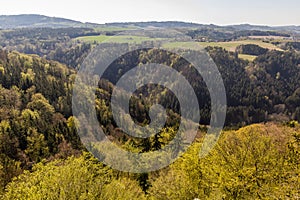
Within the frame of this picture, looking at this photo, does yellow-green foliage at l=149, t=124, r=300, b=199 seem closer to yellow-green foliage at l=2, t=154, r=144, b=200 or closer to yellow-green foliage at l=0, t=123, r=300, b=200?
yellow-green foliage at l=0, t=123, r=300, b=200

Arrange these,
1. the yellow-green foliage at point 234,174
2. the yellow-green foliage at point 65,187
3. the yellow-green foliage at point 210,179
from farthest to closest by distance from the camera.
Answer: the yellow-green foliage at point 65,187 < the yellow-green foliage at point 234,174 < the yellow-green foliage at point 210,179

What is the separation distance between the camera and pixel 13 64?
18912cm

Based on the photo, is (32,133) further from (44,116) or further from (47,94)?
(47,94)

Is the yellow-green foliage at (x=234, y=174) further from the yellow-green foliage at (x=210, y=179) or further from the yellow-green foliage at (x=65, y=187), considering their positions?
the yellow-green foliage at (x=65, y=187)

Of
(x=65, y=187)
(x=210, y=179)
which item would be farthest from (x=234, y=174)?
(x=65, y=187)

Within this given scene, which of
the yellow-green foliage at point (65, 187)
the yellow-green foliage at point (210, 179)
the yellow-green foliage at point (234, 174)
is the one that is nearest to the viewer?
the yellow-green foliage at point (210, 179)

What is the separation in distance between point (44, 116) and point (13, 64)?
78.4 m

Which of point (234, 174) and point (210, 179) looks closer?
point (234, 174)

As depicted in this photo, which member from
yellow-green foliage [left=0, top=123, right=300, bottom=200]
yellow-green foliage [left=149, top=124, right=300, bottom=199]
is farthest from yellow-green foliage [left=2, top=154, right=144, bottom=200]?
yellow-green foliage [left=149, top=124, right=300, bottom=199]

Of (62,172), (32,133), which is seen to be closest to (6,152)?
(32,133)

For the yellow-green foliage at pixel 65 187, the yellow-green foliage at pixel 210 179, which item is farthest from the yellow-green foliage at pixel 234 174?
the yellow-green foliage at pixel 65 187

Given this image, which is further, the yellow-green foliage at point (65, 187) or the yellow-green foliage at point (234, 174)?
the yellow-green foliage at point (65, 187)

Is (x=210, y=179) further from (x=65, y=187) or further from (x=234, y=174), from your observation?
(x=65, y=187)

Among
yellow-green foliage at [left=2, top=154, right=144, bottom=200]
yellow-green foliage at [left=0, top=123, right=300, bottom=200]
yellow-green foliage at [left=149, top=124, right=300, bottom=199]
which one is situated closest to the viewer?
yellow-green foliage at [left=0, top=123, right=300, bottom=200]
